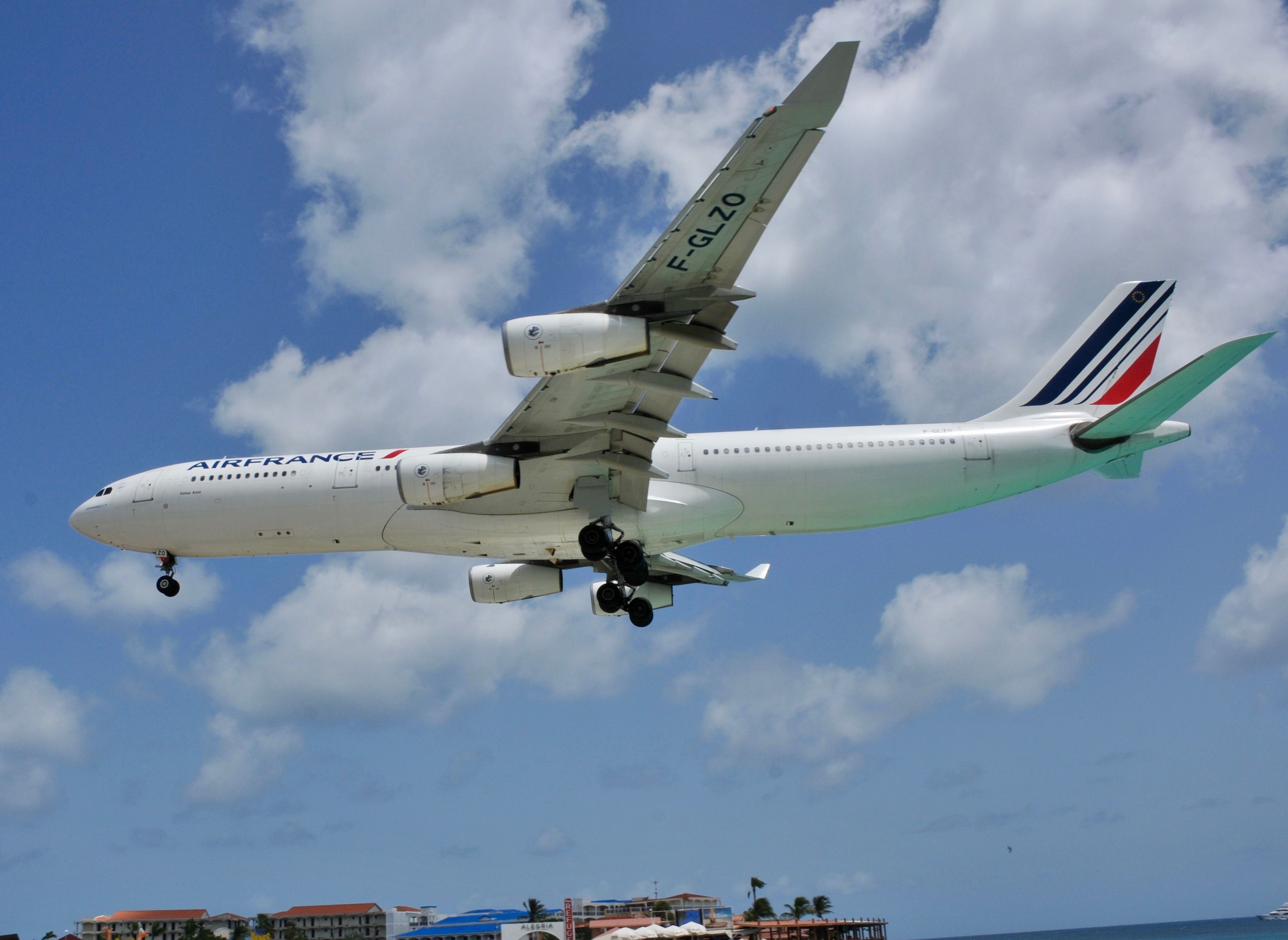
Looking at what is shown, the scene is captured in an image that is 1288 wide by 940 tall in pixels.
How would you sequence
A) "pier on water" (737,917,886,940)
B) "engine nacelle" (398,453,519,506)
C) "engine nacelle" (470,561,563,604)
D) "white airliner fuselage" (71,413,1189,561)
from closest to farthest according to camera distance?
"engine nacelle" (398,453,519,506) < "white airliner fuselage" (71,413,1189,561) < "engine nacelle" (470,561,563,604) < "pier on water" (737,917,886,940)

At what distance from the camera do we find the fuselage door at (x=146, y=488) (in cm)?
2273

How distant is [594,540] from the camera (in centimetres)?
2034

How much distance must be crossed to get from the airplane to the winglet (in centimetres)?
373

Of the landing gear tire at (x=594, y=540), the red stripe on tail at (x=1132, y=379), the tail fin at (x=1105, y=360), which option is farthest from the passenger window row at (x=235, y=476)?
the red stripe on tail at (x=1132, y=379)

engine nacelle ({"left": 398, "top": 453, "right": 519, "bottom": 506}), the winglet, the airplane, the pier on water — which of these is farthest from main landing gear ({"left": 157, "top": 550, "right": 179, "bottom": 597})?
the pier on water

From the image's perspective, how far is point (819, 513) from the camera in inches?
822

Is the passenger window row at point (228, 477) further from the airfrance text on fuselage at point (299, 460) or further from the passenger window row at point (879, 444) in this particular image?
the passenger window row at point (879, 444)

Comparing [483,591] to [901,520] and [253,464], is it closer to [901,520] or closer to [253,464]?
[253,464]

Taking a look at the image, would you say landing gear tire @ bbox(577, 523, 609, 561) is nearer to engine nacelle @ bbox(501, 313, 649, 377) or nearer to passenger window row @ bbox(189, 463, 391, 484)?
passenger window row @ bbox(189, 463, 391, 484)

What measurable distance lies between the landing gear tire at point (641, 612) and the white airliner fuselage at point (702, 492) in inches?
70.2

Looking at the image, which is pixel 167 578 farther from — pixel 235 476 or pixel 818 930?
pixel 818 930

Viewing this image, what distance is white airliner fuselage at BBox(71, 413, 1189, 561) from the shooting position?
813 inches

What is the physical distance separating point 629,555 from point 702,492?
1.98 metres

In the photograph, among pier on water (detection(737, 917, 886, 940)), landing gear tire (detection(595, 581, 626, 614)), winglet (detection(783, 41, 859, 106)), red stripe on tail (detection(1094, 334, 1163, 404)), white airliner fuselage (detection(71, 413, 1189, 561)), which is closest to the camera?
winglet (detection(783, 41, 859, 106))
